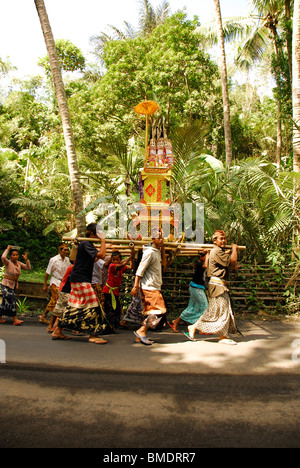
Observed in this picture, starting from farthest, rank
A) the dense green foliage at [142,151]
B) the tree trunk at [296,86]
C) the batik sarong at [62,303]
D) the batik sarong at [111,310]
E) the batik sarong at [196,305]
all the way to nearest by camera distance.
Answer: the dense green foliage at [142,151] < the tree trunk at [296,86] < the batik sarong at [111,310] < the batik sarong at [196,305] < the batik sarong at [62,303]

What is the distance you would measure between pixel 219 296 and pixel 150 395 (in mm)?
2453

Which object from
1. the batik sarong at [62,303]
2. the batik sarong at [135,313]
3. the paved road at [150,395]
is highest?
the batik sarong at [62,303]

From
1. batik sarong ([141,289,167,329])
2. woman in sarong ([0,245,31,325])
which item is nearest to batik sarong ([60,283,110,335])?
batik sarong ([141,289,167,329])

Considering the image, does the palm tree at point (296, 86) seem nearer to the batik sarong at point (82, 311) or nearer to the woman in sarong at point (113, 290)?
the woman in sarong at point (113, 290)

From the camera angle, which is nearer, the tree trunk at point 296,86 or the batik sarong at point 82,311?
the batik sarong at point 82,311

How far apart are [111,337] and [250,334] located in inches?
95.1

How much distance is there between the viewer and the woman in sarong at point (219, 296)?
5.67 meters

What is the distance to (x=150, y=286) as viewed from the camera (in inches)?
225

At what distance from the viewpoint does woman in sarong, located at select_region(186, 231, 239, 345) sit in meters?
5.67

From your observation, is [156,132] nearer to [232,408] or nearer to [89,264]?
[89,264]

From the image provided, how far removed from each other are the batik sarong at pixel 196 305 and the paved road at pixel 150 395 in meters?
0.93

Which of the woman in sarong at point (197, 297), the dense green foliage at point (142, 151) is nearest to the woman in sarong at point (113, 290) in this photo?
the woman in sarong at point (197, 297)

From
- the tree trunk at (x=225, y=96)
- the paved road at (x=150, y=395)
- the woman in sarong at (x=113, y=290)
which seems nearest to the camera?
the paved road at (x=150, y=395)

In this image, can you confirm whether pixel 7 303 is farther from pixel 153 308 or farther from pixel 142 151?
pixel 142 151
